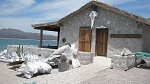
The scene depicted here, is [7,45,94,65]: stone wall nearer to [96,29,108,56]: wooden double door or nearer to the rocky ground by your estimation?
the rocky ground

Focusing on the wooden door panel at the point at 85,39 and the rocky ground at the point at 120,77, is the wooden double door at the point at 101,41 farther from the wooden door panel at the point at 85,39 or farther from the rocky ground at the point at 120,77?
the rocky ground at the point at 120,77

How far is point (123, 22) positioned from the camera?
39.9 ft

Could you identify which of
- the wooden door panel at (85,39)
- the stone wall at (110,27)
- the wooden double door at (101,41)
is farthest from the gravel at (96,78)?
the wooden door panel at (85,39)

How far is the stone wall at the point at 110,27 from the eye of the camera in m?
11.7

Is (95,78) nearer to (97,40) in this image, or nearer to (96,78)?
(96,78)

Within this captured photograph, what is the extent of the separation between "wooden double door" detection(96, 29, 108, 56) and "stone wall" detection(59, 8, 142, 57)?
Answer: 1.09ft

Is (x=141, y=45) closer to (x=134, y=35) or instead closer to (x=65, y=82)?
(x=134, y=35)

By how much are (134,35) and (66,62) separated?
15.8 feet

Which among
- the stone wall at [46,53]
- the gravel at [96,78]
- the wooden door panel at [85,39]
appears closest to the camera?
the gravel at [96,78]

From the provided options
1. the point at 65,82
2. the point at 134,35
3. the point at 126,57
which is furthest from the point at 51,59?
the point at 134,35

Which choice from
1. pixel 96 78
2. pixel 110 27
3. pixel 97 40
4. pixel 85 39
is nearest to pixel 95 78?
pixel 96 78

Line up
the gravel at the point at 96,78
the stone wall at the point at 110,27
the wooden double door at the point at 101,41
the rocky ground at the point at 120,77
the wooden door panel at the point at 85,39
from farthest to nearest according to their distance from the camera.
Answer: the wooden door panel at the point at 85,39, the wooden double door at the point at 101,41, the stone wall at the point at 110,27, the gravel at the point at 96,78, the rocky ground at the point at 120,77

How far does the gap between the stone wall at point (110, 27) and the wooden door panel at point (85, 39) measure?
0.91 ft

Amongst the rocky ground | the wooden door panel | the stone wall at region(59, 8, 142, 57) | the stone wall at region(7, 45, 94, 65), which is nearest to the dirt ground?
the rocky ground
